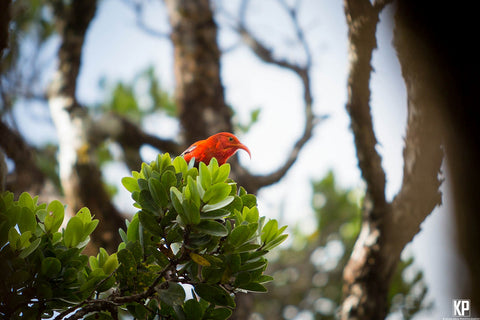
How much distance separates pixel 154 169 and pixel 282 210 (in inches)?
110

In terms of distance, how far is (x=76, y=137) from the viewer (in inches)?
141

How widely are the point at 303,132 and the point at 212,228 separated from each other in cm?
225

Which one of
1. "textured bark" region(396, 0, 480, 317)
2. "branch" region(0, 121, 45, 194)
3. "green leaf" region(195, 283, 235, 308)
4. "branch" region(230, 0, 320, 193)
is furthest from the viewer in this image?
"branch" region(0, 121, 45, 194)

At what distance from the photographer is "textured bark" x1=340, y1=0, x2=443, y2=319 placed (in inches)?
29.5

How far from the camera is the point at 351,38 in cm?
116

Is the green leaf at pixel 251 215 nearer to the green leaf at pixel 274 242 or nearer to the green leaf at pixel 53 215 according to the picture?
the green leaf at pixel 274 242

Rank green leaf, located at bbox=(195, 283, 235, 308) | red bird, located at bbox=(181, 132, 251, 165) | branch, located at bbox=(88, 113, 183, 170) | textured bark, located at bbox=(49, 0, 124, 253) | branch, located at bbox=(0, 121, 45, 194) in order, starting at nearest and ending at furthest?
green leaf, located at bbox=(195, 283, 235, 308) → red bird, located at bbox=(181, 132, 251, 165) → branch, located at bbox=(0, 121, 45, 194) → textured bark, located at bbox=(49, 0, 124, 253) → branch, located at bbox=(88, 113, 183, 170)

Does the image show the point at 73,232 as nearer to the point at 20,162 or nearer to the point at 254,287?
the point at 254,287

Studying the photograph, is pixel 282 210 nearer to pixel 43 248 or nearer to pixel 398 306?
pixel 398 306

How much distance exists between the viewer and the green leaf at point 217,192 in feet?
3.19

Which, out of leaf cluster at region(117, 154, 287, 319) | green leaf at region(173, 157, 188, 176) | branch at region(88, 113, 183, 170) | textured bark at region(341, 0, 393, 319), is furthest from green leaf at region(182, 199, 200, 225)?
branch at region(88, 113, 183, 170)

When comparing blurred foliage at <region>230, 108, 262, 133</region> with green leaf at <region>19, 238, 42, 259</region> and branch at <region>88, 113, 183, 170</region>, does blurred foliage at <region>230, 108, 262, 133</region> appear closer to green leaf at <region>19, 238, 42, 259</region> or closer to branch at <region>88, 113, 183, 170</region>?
branch at <region>88, 113, 183, 170</region>

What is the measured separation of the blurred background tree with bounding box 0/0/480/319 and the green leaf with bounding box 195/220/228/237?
1.50ft

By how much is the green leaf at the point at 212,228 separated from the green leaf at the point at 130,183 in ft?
0.77
